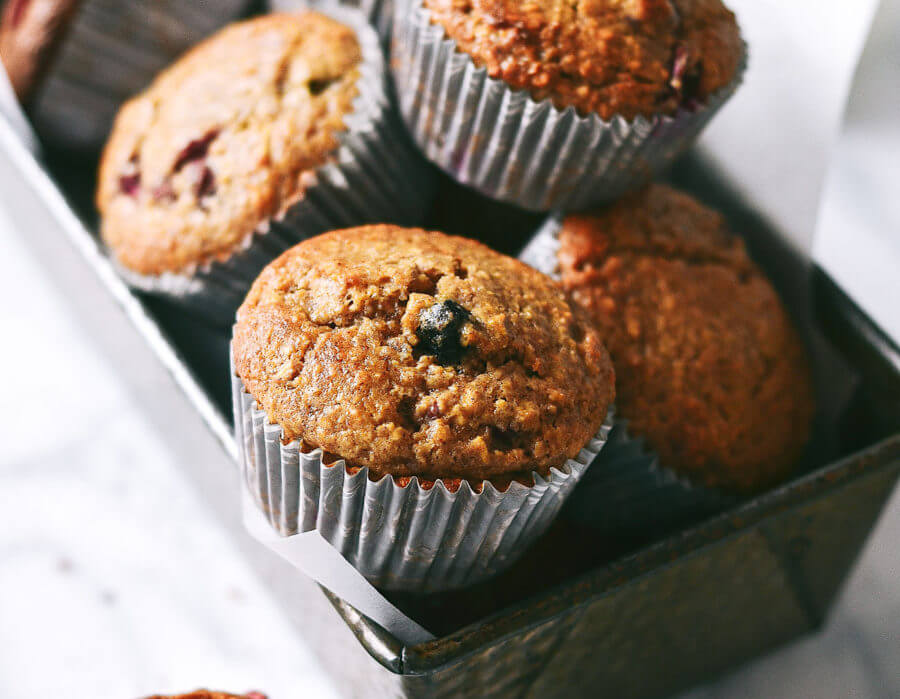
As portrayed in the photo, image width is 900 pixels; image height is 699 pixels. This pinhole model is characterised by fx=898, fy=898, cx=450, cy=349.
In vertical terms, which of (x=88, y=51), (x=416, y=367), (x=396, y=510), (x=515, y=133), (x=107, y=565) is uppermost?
(x=515, y=133)

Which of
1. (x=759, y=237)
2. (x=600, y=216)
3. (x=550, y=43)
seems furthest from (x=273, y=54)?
(x=759, y=237)

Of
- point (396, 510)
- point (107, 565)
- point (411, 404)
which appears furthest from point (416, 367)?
point (107, 565)

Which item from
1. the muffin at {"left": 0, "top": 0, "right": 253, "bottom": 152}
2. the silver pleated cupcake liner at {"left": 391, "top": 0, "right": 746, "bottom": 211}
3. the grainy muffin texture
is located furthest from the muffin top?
the muffin at {"left": 0, "top": 0, "right": 253, "bottom": 152}

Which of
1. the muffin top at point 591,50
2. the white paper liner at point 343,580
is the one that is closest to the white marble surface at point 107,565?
the white paper liner at point 343,580

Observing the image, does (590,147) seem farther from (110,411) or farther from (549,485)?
(110,411)

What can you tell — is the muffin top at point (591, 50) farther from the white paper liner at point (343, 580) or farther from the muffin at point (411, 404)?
the white paper liner at point (343, 580)

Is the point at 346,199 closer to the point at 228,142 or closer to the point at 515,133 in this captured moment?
the point at 228,142
